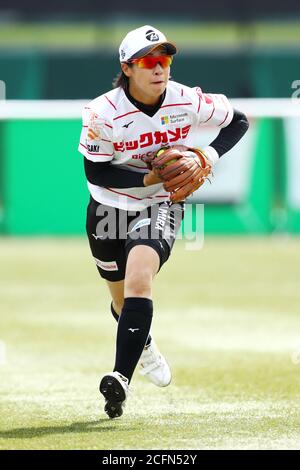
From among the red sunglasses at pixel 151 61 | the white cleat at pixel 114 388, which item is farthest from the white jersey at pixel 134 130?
the white cleat at pixel 114 388

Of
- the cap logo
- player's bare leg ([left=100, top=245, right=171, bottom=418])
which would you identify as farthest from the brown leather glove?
the cap logo

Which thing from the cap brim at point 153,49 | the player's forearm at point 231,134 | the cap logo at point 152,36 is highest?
the cap logo at point 152,36

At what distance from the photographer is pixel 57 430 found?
570cm

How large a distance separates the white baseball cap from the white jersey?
0.95 ft

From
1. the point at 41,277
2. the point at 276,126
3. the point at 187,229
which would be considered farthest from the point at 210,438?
the point at 276,126

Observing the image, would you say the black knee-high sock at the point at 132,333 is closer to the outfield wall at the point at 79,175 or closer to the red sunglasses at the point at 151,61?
the red sunglasses at the point at 151,61

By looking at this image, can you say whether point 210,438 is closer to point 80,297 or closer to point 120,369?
point 120,369

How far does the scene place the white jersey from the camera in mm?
6324

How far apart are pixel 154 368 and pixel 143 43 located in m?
1.85

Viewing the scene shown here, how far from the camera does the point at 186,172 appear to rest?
6285 mm

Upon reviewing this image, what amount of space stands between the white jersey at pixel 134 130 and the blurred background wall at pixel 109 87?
411 inches

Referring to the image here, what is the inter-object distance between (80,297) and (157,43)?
606 centimetres

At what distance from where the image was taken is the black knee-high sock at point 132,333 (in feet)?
19.4

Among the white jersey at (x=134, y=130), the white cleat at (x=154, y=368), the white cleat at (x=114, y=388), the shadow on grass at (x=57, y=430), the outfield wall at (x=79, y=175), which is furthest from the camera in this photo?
the outfield wall at (x=79, y=175)
